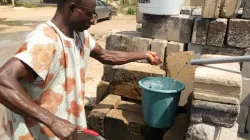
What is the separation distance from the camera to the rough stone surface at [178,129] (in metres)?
3.03

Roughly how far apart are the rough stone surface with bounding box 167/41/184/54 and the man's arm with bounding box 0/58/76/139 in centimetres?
233

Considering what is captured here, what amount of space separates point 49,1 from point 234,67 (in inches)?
1097

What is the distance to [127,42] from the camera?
12.6 ft

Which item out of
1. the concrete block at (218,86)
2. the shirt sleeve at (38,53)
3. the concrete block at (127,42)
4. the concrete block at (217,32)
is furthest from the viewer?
the concrete block at (127,42)

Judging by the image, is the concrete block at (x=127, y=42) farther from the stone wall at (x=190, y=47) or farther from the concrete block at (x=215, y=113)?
the concrete block at (x=215, y=113)

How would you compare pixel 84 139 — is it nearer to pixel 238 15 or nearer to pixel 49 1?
pixel 238 15

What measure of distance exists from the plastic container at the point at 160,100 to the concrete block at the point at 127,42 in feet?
2.45

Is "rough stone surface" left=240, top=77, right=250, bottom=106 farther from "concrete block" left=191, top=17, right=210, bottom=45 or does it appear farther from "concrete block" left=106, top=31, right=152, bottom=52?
"concrete block" left=106, top=31, right=152, bottom=52

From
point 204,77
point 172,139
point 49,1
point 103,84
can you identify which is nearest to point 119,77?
point 103,84

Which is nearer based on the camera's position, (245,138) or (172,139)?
(172,139)

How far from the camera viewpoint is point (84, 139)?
203 centimetres

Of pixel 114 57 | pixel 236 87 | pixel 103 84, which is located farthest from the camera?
pixel 103 84

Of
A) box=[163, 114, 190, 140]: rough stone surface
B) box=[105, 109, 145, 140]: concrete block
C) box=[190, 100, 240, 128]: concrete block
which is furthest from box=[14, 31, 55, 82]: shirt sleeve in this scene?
box=[163, 114, 190, 140]: rough stone surface

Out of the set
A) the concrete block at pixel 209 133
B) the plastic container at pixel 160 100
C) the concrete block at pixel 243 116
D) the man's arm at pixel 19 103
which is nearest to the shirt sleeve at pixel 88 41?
the plastic container at pixel 160 100
